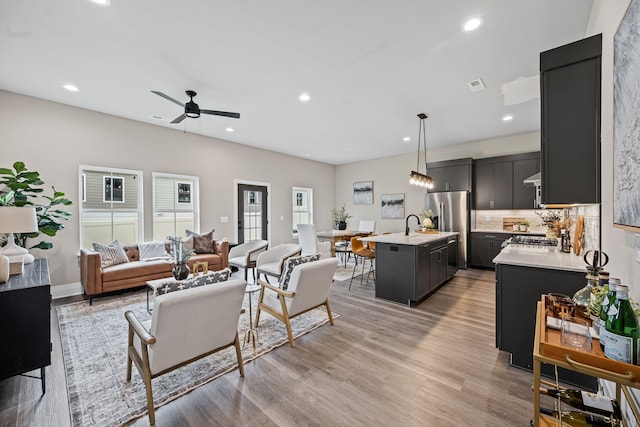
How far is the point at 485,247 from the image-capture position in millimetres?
5852

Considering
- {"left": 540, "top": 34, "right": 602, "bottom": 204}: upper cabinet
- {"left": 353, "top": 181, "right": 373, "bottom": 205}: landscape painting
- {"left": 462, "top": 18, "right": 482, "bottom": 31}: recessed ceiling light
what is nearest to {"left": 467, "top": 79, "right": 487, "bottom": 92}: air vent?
{"left": 462, "top": 18, "right": 482, "bottom": 31}: recessed ceiling light

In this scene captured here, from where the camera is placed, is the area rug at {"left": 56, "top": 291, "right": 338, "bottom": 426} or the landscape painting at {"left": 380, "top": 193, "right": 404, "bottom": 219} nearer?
the area rug at {"left": 56, "top": 291, "right": 338, "bottom": 426}

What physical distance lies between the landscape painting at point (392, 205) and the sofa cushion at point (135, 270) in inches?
235

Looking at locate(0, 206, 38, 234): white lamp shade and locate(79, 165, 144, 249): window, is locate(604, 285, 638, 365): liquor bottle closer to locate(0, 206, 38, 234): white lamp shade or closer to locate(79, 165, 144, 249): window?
locate(0, 206, 38, 234): white lamp shade

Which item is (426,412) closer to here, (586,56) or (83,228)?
(586,56)

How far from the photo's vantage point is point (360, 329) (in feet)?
9.94

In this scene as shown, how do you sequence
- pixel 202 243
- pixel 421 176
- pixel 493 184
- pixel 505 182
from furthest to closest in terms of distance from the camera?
pixel 493 184 → pixel 505 182 → pixel 202 243 → pixel 421 176

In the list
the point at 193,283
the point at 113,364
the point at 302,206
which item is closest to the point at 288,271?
the point at 193,283

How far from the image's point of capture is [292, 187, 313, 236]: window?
321 inches

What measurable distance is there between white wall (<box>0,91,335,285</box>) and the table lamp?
2308 mm

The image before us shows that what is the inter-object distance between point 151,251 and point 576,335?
18.1 ft

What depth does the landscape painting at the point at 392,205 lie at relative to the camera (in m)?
7.78

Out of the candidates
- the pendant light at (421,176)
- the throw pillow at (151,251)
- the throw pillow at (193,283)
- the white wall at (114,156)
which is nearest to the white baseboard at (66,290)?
the white wall at (114,156)

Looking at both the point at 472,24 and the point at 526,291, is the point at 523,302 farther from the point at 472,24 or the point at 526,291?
the point at 472,24
